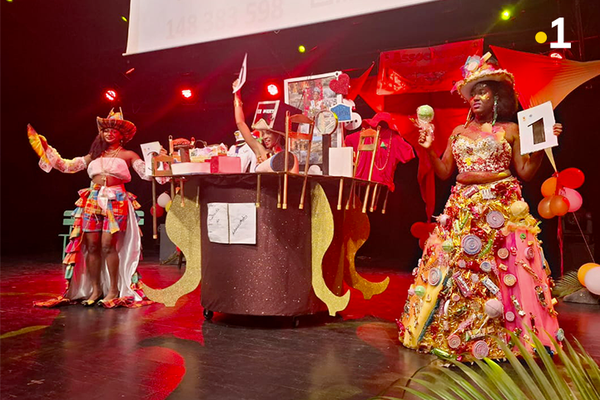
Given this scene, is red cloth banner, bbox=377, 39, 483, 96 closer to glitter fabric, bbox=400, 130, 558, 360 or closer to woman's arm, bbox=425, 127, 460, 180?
woman's arm, bbox=425, 127, 460, 180

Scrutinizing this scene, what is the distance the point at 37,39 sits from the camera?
7.40m

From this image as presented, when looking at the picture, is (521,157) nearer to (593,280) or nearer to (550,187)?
(593,280)

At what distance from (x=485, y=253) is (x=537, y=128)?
0.73 meters

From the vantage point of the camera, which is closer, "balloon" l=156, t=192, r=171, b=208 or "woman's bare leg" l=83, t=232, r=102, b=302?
"woman's bare leg" l=83, t=232, r=102, b=302

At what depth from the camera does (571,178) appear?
543 centimetres

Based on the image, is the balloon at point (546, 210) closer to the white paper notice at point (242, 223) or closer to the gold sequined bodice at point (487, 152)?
the gold sequined bodice at point (487, 152)

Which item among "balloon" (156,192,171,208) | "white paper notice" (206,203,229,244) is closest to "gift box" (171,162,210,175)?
"white paper notice" (206,203,229,244)

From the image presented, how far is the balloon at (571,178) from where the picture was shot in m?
5.39

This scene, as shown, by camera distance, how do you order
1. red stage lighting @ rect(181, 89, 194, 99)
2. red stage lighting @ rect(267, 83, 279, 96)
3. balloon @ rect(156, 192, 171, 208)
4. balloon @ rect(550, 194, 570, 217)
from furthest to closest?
red stage lighting @ rect(181, 89, 194, 99)
red stage lighting @ rect(267, 83, 279, 96)
balloon @ rect(156, 192, 171, 208)
balloon @ rect(550, 194, 570, 217)

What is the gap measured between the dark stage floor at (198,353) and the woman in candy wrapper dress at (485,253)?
26 centimetres

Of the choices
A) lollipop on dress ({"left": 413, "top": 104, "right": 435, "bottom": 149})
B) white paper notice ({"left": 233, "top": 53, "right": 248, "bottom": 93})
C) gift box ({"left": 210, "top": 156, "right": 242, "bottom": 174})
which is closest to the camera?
lollipop on dress ({"left": 413, "top": 104, "right": 435, "bottom": 149})

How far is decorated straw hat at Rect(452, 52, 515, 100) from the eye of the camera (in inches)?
114

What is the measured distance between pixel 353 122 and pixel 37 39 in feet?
18.6

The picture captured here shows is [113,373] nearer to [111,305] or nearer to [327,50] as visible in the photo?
[111,305]
